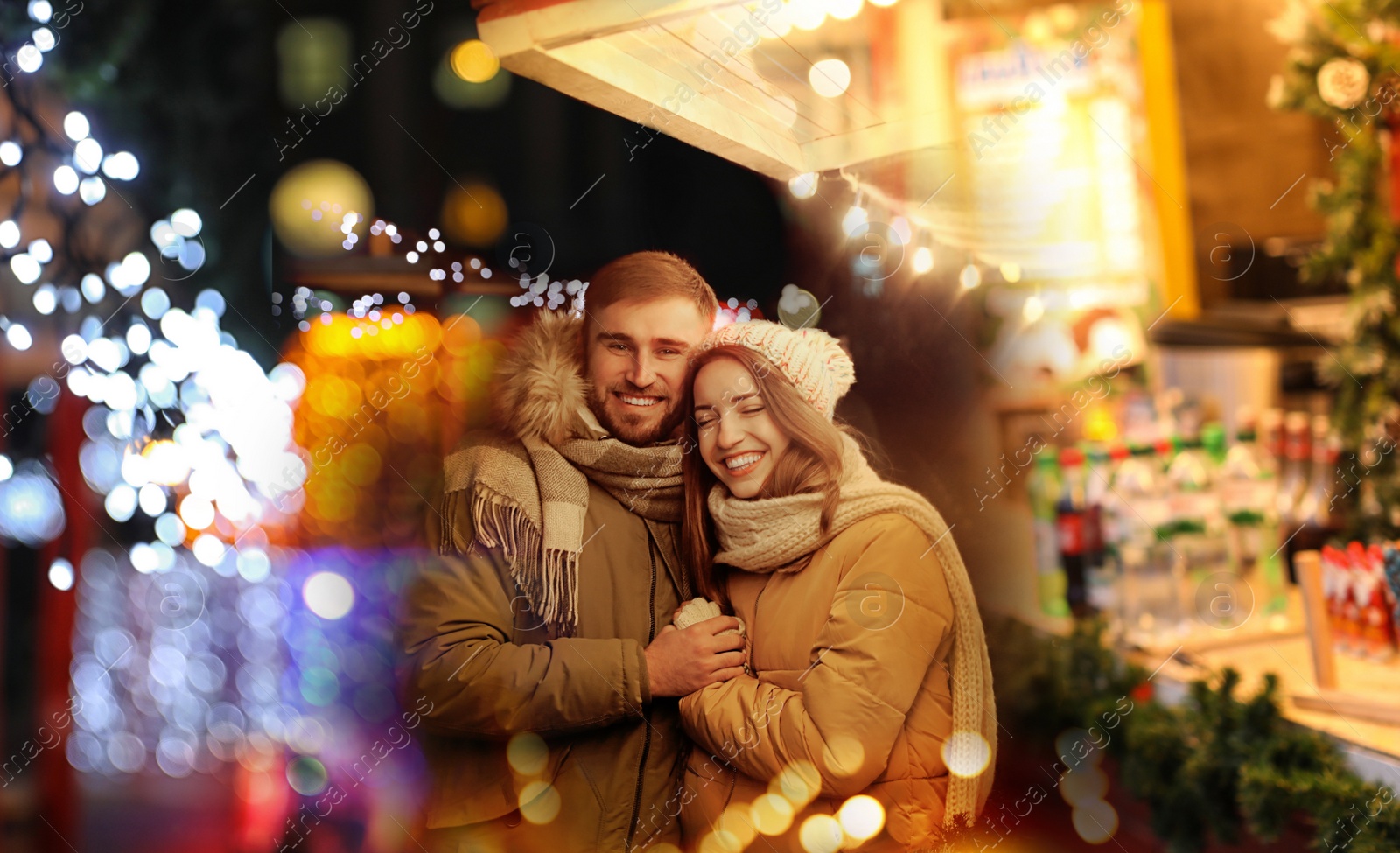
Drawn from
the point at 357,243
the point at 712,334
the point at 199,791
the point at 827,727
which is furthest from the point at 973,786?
the point at 199,791

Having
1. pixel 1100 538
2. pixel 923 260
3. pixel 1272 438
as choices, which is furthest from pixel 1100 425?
pixel 923 260

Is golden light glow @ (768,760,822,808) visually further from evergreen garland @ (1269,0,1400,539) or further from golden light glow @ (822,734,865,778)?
evergreen garland @ (1269,0,1400,539)

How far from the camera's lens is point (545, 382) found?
4.00 feet

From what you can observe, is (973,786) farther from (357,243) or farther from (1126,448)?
(357,243)

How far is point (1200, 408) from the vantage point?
2.04m

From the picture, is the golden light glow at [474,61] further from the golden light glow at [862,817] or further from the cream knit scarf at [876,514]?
the golden light glow at [862,817]

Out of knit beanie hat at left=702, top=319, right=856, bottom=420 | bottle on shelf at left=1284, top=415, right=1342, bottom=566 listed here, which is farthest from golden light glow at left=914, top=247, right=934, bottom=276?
bottle on shelf at left=1284, top=415, right=1342, bottom=566

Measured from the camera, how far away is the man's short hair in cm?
123

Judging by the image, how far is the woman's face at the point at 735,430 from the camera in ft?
3.86

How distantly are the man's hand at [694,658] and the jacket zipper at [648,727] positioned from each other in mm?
29

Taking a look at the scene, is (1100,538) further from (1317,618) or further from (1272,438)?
(1272,438)

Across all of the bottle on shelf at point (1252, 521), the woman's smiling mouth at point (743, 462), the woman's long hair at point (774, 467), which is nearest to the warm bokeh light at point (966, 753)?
the woman's long hair at point (774, 467)

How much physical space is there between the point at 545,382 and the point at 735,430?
29 cm

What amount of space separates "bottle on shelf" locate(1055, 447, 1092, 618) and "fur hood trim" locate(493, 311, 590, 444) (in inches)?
46.2
